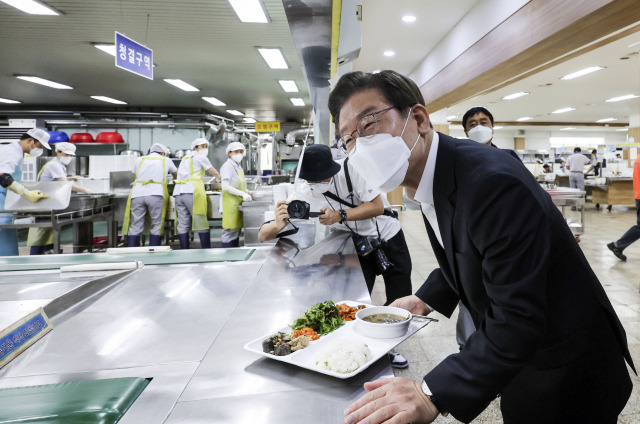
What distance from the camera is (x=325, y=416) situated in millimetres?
671

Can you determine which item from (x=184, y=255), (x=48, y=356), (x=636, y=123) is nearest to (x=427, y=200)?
(x=48, y=356)

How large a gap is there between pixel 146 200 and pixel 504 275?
18.5ft

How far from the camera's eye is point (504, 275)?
0.70 meters

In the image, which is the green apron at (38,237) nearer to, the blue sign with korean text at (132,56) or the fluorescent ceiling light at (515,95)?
the blue sign with korean text at (132,56)

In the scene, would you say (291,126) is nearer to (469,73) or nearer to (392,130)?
(469,73)

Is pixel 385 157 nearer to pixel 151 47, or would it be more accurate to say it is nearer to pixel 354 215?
pixel 354 215

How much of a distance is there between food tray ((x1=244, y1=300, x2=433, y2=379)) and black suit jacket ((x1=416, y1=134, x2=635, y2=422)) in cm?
15

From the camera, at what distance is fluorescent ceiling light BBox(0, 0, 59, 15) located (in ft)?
15.6

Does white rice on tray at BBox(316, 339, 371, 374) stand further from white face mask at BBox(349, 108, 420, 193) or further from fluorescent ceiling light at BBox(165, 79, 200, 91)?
fluorescent ceiling light at BBox(165, 79, 200, 91)

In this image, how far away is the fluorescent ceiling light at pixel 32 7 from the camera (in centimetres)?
A: 476

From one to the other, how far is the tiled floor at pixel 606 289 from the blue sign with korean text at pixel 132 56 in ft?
13.7

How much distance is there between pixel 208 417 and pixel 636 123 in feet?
54.2

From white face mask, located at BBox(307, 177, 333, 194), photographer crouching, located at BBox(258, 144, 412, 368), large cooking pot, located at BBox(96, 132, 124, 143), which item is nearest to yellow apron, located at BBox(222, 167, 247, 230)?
photographer crouching, located at BBox(258, 144, 412, 368)

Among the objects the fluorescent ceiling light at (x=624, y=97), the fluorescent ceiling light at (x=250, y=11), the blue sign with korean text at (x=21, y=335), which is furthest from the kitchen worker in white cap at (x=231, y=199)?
the fluorescent ceiling light at (x=624, y=97)
